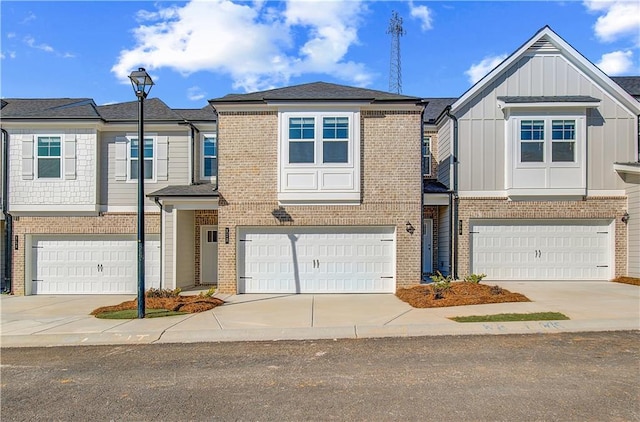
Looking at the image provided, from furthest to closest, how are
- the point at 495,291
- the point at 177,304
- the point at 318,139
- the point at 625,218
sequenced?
the point at 625,218 < the point at 318,139 < the point at 495,291 < the point at 177,304

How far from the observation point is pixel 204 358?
23.7 feet

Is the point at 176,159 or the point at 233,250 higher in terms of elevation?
the point at 176,159

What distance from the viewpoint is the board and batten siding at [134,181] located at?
51.5ft

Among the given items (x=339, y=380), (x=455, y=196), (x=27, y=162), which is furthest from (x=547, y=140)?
(x=27, y=162)

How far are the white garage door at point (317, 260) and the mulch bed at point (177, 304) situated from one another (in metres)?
2.13

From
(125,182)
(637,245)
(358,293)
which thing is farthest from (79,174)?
(637,245)

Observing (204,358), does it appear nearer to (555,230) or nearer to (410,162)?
(410,162)

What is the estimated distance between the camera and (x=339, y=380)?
597 centimetres

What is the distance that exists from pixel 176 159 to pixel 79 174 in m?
3.26

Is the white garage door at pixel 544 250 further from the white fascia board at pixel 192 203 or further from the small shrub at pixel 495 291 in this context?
the white fascia board at pixel 192 203

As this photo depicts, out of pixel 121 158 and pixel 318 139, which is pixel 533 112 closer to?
pixel 318 139

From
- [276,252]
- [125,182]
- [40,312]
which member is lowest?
[40,312]

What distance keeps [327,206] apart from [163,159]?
253 inches

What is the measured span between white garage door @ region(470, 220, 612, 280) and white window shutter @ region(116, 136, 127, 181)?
12.2 meters
